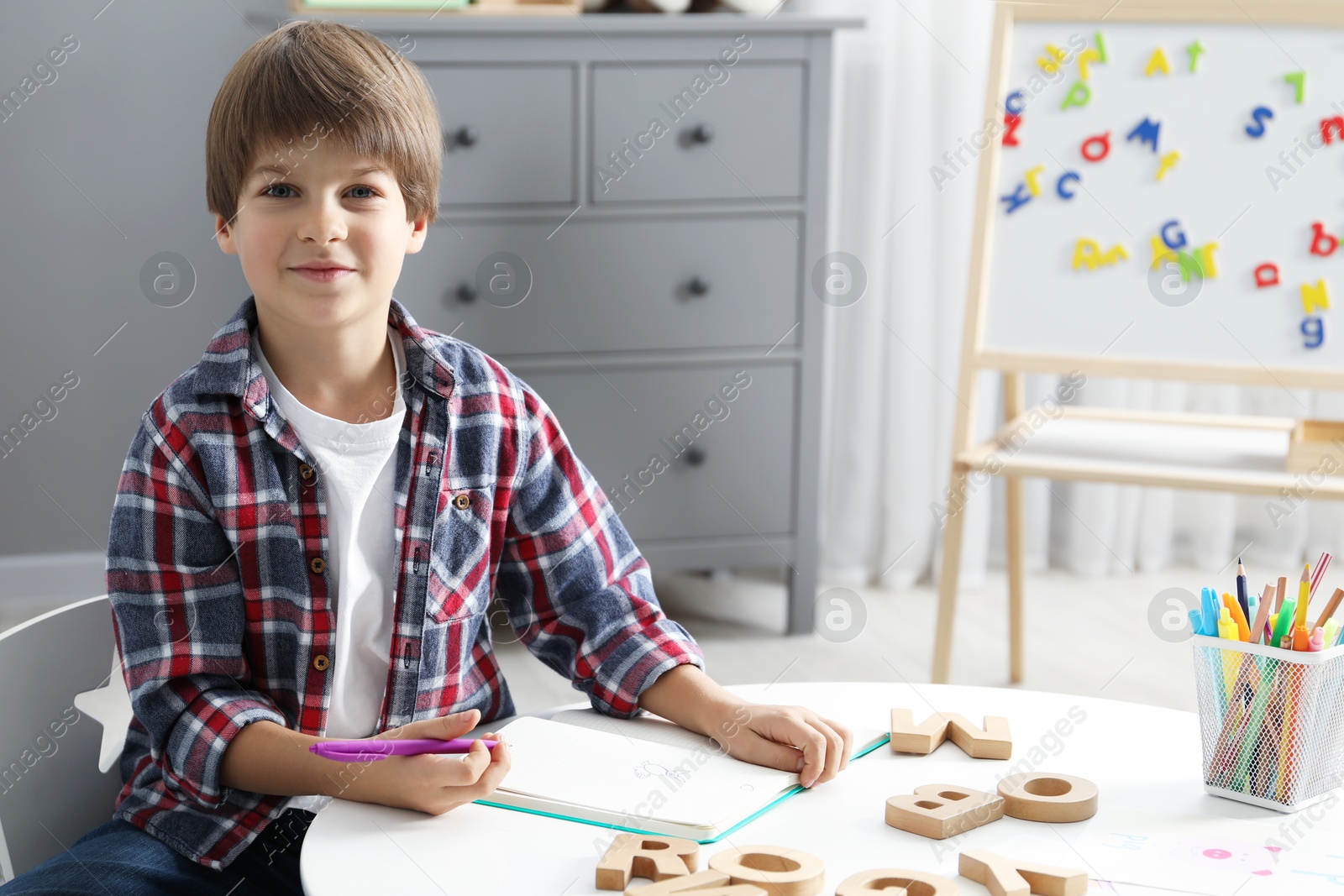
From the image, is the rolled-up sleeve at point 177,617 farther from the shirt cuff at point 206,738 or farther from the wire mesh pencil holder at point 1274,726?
the wire mesh pencil holder at point 1274,726

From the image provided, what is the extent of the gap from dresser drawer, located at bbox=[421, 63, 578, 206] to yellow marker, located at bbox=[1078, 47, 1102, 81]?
854 mm

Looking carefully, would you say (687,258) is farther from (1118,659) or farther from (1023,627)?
(1118,659)

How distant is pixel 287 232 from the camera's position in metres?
0.95

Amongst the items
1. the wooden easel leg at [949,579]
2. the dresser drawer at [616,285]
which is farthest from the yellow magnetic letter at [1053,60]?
the wooden easel leg at [949,579]

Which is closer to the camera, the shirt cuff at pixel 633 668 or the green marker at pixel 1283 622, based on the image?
the green marker at pixel 1283 622

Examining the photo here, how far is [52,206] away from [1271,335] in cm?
226

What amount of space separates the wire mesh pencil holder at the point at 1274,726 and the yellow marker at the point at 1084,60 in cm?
148

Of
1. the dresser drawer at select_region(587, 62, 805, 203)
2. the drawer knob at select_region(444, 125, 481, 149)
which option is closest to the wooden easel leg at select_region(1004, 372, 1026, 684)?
the dresser drawer at select_region(587, 62, 805, 203)

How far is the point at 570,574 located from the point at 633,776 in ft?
0.78

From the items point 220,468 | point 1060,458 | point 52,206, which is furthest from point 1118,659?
point 52,206

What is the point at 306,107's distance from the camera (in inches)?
38.1

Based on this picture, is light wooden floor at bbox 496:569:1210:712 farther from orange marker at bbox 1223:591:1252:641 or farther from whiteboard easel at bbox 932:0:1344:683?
orange marker at bbox 1223:591:1252:641

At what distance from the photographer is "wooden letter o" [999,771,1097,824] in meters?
0.79

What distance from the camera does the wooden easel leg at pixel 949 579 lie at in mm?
2143
